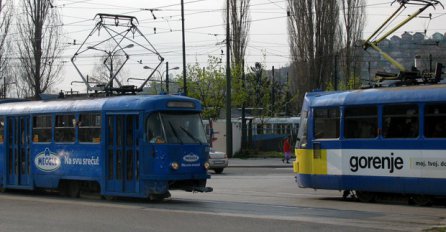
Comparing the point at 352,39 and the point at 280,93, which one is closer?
the point at 352,39

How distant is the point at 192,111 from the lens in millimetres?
19266

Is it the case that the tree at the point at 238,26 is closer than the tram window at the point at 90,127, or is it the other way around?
the tram window at the point at 90,127

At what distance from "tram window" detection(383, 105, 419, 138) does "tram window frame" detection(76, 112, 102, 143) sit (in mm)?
7285

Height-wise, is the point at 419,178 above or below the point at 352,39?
below

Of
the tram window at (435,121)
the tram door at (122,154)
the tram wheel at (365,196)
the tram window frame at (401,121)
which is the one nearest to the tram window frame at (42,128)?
the tram door at (122,154)

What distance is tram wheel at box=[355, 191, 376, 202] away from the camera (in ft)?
62.7

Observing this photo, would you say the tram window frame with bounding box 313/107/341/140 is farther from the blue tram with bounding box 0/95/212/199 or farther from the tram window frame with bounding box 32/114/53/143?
the tram window frame with bounding box 32/114/53/143

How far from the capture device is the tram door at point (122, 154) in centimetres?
1868

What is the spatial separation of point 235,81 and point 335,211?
3917 centimetres

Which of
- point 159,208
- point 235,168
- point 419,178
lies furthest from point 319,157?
point 235,168

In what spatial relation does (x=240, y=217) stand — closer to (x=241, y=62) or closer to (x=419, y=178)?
(x=419, y=178)

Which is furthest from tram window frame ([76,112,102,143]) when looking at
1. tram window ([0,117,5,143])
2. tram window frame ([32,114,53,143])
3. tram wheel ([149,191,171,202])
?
tram window ([0,117,5,143])

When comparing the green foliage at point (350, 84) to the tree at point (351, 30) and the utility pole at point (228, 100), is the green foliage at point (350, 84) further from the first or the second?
the utility pole at point (228, 100)

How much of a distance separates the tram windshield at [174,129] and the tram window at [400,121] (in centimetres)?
454
